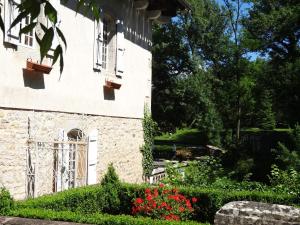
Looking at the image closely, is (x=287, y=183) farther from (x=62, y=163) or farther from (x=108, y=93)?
→ (x=62, y=163)

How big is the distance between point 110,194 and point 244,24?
24300 mm

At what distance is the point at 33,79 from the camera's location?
344 inches

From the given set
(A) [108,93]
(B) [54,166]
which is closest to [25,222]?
(B) [54,166]

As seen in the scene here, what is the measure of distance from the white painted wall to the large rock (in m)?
4.38

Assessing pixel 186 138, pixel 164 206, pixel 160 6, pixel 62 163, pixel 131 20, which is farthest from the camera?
pixel 186 138

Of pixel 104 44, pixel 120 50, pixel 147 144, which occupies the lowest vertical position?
pixel 147 144

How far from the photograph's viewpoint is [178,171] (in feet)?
41.0

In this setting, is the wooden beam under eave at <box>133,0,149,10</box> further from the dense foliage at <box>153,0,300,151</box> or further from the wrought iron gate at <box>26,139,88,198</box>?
the dense foliage at <box>153,0,300,151</box>

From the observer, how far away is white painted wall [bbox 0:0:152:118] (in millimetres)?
8141

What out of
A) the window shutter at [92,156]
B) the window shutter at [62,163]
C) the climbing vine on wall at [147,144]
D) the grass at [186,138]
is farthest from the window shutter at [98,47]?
the grass at [186,138]

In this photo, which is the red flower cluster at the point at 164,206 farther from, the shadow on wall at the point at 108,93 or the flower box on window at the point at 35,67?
the shadow on wall at the point at 108,93

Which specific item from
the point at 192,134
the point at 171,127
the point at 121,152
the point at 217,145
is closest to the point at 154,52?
the point at 171,127

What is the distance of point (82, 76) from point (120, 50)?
7.18ft

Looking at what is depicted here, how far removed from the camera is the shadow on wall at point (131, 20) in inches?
479
